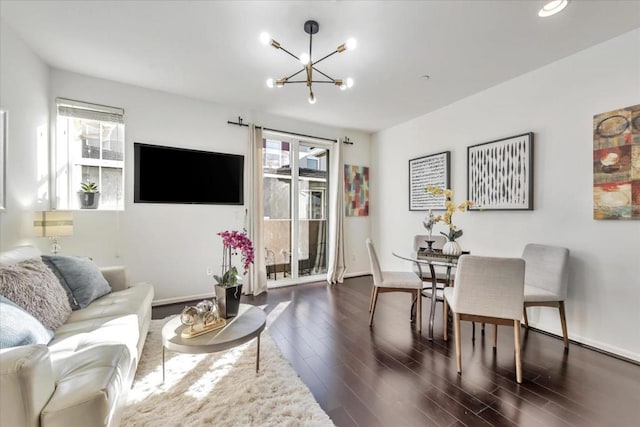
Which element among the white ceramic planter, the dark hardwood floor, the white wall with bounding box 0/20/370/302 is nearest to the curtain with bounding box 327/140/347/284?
the white wall with bounding box 0/20/370/302

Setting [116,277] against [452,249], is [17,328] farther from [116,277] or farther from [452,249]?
[452,249]

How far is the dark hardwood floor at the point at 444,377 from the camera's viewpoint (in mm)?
1577

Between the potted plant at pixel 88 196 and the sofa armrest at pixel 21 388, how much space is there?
102 inches

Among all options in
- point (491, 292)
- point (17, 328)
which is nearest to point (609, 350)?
point (491, 292)

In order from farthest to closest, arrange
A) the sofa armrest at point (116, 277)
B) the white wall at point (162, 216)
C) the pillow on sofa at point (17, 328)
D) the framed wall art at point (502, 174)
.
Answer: the white wall at point (162, 216) < the framed wall art at point (502, 174) < the sofa armrest at point (116, 277) < the pillow on sofa at point (17, 328)

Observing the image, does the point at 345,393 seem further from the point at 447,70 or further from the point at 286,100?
the point at 286,100

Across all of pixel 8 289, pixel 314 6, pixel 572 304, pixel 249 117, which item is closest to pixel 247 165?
pixel 249 117

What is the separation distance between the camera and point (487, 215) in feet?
10.7

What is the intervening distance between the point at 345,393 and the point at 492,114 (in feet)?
11.2

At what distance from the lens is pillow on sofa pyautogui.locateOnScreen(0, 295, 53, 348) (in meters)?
1.16

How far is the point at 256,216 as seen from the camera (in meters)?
3.97

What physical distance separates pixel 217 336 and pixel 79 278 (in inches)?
53.9

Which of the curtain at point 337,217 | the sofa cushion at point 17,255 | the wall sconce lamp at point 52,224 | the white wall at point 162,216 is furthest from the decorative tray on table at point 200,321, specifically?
the curtain at point 337,217

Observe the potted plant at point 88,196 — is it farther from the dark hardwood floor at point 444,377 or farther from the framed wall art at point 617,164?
the framed wall art at point 617,164
